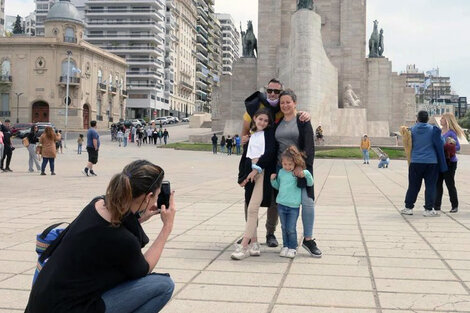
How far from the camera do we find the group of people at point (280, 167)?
5.54 metres

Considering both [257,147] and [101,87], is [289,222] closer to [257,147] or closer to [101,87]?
[257,147]

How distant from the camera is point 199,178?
1580 cm

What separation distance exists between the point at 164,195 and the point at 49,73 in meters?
57.4

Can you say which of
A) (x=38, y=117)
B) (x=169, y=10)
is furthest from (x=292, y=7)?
(x=169, y=10)

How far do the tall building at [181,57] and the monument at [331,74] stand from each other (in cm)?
4856

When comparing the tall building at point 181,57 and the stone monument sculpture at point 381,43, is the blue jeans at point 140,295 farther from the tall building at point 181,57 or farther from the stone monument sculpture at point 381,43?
the tall building at point 181,57

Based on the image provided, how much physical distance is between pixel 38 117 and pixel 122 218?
194ft

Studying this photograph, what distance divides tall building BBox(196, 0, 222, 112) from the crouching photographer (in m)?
110

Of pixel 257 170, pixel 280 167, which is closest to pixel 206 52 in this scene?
pixel 280 167

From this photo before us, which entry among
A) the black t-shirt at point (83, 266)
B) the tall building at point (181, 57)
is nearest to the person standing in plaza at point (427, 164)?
the black t-shirt at point (83, 266)

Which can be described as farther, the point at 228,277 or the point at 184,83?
the point at 184,83

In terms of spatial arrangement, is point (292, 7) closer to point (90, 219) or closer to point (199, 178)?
point (199, 178)

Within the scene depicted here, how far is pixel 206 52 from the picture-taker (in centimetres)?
11906

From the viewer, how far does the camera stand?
3055 millimetres
